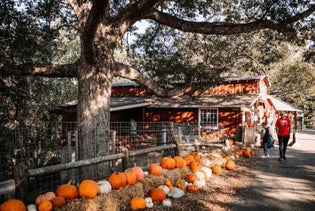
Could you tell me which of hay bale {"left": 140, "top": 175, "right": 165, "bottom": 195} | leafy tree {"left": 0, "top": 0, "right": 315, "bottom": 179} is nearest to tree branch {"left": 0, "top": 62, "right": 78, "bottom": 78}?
leafy tree {"left": 0, "top": 0, "right": 315, "bottom": 179}

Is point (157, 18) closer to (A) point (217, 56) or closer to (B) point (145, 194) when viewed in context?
(B) point (145, 194)

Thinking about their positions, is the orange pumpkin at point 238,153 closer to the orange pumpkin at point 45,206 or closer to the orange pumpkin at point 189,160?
the orange pumpkin at point 189,160

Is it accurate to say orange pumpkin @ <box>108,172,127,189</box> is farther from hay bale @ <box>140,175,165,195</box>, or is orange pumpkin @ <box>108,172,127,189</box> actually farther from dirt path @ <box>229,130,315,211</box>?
dirt path @ <box>229,130,315,211</box>

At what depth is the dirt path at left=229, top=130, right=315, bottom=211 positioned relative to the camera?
5.93 metres

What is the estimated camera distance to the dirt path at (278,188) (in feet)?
19.5

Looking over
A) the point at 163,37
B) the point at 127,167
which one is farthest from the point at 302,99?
the point at 127,167

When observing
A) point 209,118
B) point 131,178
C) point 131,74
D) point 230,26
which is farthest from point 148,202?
point 209,118

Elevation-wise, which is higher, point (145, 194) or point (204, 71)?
point (204, 71)

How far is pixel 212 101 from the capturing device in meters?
21.3

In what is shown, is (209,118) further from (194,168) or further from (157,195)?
(157,195)

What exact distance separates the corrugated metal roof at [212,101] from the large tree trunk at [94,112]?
13.5 metres

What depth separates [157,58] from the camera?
14.8 metres

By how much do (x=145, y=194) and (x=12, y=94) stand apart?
1066cm

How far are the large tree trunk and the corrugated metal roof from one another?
1352 centimetres
